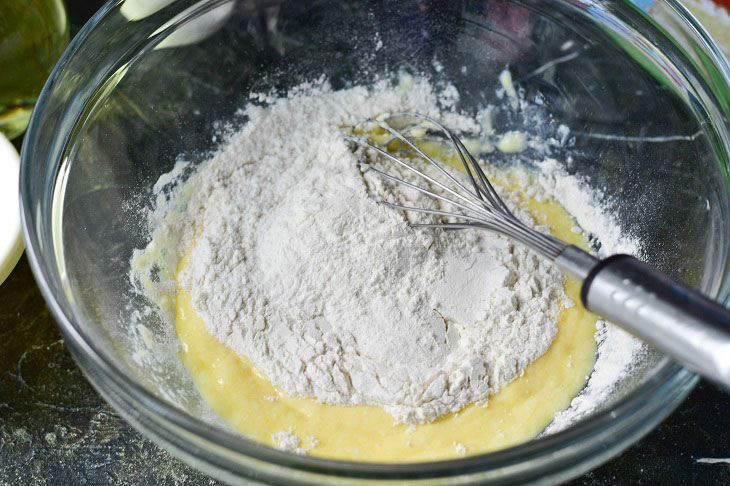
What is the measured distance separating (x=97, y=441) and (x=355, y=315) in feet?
1.23

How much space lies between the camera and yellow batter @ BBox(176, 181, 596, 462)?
0.89 m

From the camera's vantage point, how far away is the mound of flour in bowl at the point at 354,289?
92 centimetres

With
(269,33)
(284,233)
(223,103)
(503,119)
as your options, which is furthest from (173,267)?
(503,119)

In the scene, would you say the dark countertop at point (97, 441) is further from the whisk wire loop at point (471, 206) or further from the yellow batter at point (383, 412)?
the whisk wire loop at point (471, 206)

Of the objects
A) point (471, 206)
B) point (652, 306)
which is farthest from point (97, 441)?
point (652, 306)

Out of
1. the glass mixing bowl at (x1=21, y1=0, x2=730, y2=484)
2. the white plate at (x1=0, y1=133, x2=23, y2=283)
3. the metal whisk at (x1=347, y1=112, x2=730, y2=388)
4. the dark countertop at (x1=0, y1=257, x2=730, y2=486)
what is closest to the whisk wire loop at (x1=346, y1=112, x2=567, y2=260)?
the metal whisk at (x1=347, y1=112, x2=730, y2=388)

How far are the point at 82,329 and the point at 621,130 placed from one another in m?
0.79

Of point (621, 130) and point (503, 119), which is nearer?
point (621, 130)

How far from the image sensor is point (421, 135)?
120 cm

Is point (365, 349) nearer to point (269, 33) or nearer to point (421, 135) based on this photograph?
point (421, 135)

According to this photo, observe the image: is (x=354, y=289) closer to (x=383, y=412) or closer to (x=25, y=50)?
(x=383, y=412)

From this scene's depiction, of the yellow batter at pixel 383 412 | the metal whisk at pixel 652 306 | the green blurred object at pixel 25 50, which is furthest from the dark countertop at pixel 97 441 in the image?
the green blurred object at pixel 25 50

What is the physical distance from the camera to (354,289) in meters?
0.96

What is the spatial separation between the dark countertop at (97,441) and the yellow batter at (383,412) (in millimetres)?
97
